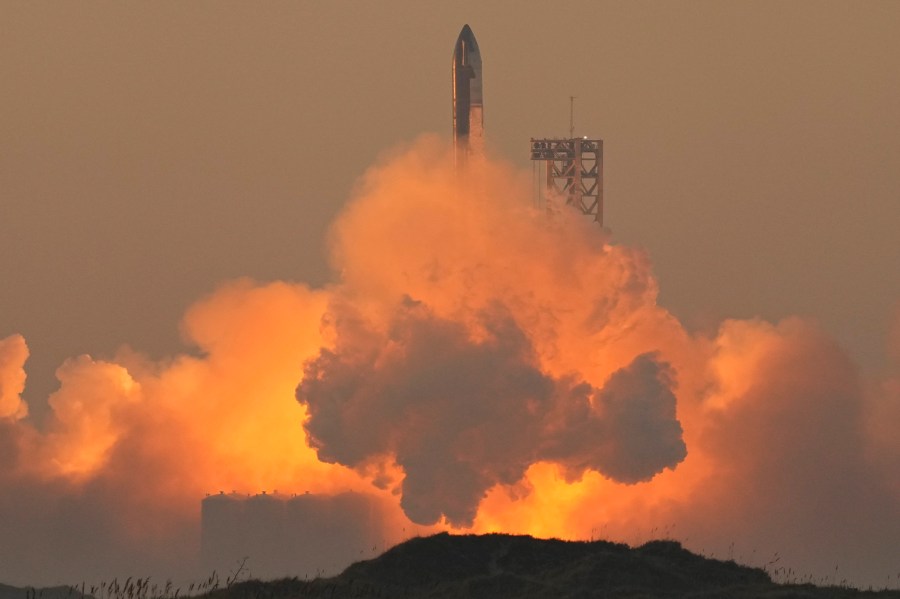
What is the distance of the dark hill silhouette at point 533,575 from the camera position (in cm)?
11419

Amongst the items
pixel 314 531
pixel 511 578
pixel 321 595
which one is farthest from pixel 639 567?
pixel 314 531

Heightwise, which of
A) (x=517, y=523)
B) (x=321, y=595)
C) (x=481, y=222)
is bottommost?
(x=321, y=595)

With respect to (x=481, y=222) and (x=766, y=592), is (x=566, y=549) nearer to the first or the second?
(x=766, y=592)

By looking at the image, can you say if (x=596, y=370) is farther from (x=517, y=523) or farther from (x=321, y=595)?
(x=321, y=595)

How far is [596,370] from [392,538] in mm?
18599

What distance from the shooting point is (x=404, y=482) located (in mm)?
184500

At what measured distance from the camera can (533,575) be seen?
11862cm

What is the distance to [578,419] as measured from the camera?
181 metres

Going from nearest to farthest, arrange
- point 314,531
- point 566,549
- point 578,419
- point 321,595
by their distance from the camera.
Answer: point 321,595 → point 566,549 → point 578,419 → point 314,531

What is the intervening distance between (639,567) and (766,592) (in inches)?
221

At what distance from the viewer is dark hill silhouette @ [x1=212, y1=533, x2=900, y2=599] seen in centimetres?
11419

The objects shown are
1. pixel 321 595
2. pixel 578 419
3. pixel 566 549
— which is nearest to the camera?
pixel 321 595

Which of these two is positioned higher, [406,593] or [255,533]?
[255,533]

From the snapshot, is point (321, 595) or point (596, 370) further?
point (596, 370)
